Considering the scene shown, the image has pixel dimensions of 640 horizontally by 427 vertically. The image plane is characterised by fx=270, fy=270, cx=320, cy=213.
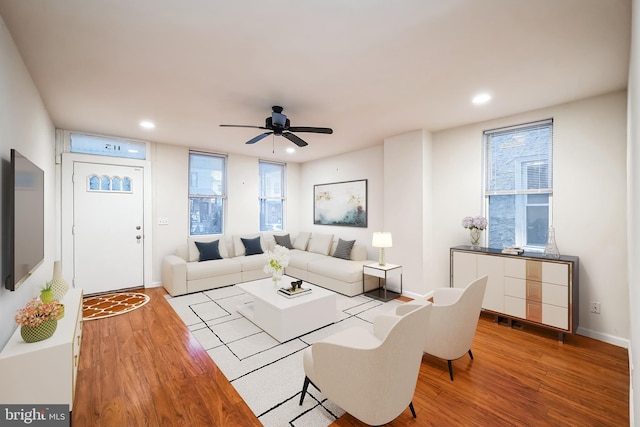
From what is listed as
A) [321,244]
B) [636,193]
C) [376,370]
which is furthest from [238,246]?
[636,193]

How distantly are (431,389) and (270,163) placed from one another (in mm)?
5538

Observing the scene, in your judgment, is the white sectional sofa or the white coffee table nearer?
the white coffee table

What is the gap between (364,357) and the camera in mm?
1515

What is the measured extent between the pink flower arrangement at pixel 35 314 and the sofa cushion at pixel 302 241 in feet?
15.2

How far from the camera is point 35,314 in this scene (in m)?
1.76

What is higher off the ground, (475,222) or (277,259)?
(475,222)

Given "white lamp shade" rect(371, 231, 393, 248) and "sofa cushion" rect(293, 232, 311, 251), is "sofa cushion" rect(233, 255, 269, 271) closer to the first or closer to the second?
"sofa cushion" rect(293, 232, 311, 251)

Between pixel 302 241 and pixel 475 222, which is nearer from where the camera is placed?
pixel 475 222

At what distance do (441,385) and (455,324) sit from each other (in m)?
0.50

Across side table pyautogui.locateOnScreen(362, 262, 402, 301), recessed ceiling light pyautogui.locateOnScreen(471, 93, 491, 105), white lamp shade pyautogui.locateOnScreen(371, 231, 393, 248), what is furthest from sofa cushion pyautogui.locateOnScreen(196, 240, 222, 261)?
recessed ceiling light pyautogui.locateOnScreen(471, 93, 491, 105)

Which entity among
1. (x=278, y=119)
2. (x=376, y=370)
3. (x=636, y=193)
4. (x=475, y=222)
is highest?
(x=278, y=119)

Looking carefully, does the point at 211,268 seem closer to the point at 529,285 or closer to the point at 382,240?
the point at 382,240

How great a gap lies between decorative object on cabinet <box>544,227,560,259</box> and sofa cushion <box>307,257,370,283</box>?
2.47 meters

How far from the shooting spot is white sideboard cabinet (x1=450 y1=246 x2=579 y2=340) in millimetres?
2859
